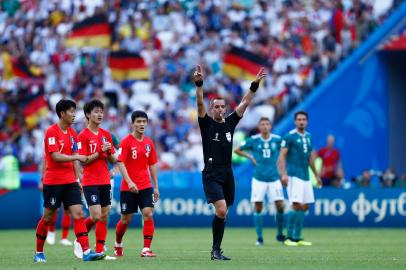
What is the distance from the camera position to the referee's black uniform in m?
16.8

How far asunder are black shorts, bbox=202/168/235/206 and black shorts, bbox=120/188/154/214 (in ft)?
4.55

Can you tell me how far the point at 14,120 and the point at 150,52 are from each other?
4.77 meters

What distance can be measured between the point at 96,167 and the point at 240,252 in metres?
3.35

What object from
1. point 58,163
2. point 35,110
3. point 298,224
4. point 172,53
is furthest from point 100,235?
point 172,53

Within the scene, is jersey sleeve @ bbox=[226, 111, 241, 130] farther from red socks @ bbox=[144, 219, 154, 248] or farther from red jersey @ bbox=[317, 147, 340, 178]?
red jersey @ bbox=[317, 147, 340, 178]

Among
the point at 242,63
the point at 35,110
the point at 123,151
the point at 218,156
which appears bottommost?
the point at 218,156

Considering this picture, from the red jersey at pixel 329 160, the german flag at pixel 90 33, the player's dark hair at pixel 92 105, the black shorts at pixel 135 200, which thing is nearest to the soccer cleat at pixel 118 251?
the black shorts at pixel 135 200

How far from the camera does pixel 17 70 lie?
35.2 metres

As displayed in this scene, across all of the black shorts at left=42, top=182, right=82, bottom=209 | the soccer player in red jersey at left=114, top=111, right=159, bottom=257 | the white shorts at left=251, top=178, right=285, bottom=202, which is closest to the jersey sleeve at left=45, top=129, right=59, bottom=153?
the black shorts at left=42, top=182, right=82, bottom=209

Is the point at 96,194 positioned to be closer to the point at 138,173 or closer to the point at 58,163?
the point at 58,163

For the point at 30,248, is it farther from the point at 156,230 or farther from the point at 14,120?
the point at 14,120

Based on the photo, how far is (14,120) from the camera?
35.2 m

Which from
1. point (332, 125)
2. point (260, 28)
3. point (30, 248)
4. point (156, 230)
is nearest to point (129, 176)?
point (30, 248)

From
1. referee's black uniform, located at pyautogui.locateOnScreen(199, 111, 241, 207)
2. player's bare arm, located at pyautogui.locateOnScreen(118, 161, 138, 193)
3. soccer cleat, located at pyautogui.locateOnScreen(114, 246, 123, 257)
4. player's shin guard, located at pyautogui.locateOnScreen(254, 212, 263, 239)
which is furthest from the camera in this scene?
player's shin guard, located at pyautogui.locateOnScreen(254, 212, 263, 239)
